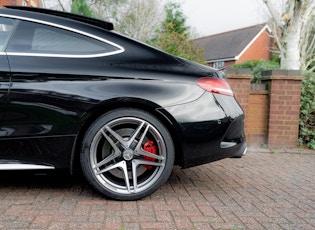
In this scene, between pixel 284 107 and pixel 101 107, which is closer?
pixel 101 107

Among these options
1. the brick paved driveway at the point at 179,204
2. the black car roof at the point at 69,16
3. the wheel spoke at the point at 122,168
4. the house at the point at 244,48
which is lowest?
Result: the brick paved driveway at the point at 179,204

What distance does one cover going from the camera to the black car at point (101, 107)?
3.01 m

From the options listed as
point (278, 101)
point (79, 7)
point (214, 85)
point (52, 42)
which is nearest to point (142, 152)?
point (214, 85)

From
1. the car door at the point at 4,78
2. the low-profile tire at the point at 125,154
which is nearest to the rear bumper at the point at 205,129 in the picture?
the low-profile tire at the point at 125,154

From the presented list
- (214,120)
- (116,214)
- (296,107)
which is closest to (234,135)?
(214,120)

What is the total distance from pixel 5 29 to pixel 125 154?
156 centimetres

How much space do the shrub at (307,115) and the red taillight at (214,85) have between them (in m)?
3.24

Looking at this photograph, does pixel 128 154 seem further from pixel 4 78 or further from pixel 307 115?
pixel 307 115

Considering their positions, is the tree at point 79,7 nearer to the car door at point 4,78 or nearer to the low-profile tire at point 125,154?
the car door at point 4,78

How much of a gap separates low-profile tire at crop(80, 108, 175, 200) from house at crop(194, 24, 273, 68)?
35.2 meters

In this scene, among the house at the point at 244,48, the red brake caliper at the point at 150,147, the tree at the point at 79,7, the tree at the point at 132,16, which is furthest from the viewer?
the house at the point at 244,48

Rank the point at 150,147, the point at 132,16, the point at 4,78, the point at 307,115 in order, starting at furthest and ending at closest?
the point at 132,16 → the point at 307,115 → the point at 150,147 → the point at 4,78

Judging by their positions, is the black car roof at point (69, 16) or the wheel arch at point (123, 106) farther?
the black car roof at point (69, 16)

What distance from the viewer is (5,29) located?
3.19 metres
